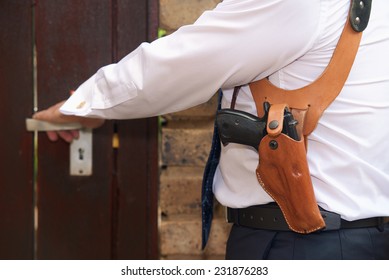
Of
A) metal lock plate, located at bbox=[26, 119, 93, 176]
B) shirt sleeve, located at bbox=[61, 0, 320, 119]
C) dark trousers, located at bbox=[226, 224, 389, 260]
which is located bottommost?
dark trousers, located at bbox=[226, 224, 389, 260]

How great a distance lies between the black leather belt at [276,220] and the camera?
1293 millimetres

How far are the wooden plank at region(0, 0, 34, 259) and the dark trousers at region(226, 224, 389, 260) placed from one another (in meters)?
0.73

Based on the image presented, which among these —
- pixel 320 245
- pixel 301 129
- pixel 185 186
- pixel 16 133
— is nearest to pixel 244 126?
pixel 301 129

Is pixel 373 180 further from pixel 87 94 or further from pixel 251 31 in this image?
pixel 87 94

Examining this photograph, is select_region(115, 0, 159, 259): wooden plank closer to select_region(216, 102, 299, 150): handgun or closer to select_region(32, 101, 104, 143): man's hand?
select_region(32, 101, 104, 143): man's hand

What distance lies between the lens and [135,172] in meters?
1.80

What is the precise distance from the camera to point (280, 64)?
1.26 m

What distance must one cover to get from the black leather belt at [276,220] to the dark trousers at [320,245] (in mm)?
13

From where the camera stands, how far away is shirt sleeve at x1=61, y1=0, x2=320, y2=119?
122cm

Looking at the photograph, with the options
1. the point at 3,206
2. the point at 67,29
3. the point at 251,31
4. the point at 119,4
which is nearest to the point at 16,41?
the point at 67,29

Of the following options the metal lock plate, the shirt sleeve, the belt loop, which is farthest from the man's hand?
the belt loop

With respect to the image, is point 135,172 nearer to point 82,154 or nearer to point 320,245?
point 82,154

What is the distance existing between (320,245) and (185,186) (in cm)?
53

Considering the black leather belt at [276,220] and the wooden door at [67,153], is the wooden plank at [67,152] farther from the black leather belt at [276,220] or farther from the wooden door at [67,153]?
the black leather belt at [276,220]
